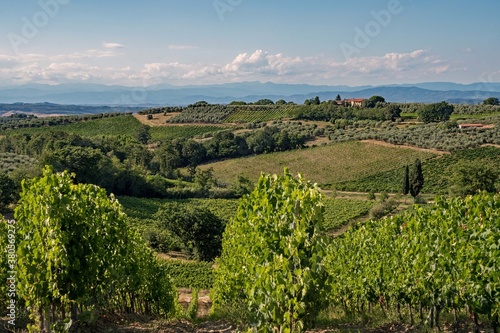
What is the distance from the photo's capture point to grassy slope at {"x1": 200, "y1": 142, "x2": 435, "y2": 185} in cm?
8250

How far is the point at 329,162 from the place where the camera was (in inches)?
3536

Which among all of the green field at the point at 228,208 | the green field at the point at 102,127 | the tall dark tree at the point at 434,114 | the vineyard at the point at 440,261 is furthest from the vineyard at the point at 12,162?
the tall dark tree at the point at 434,114

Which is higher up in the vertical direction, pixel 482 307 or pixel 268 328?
pixel 268 328

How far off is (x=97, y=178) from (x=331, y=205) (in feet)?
123

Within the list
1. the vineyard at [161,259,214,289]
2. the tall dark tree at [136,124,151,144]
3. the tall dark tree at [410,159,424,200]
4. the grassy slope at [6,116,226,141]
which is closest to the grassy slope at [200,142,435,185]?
the tall dark tree at [410,159,424,200]

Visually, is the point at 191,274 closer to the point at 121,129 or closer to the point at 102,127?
the point at 121,129

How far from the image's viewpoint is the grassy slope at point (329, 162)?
82.5 meters

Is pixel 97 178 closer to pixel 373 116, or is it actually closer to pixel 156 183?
pixel 156 183

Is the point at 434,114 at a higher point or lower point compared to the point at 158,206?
higher

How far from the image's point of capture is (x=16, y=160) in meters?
70.6

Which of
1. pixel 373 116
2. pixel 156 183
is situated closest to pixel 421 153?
pixel 373 116

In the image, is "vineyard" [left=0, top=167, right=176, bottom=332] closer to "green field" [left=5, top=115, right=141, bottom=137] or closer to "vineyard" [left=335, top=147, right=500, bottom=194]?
"vineyard" [left=335, top=147, right=500, bottom=194]

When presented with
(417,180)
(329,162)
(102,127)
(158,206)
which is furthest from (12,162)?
(102,127)

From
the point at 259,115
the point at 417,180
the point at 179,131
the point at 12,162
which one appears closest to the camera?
the point at 417,180
